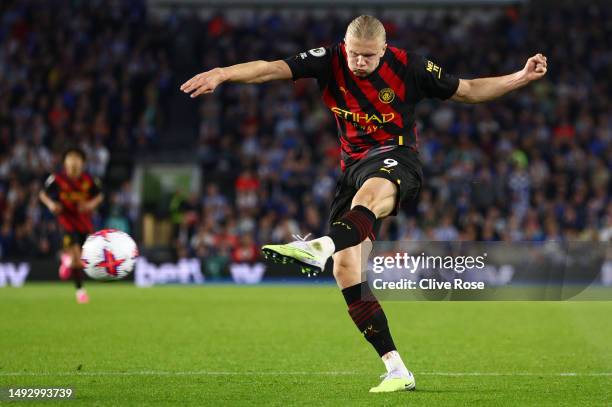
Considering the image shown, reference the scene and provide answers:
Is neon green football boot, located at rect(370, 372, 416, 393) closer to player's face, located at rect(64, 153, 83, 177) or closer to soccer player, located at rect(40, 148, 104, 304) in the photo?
soccer player, located at rect(40, 148, 104, 304)

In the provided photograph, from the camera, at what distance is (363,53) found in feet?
21.1

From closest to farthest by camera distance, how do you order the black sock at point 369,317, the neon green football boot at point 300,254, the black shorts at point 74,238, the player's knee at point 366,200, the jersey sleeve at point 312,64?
the neon green football boot at point 300,254 < the player's knee at point 366,200 < the jersey sleeve at point 312,64 < the black sock at point 369,317 < the black shorts at point 74,238

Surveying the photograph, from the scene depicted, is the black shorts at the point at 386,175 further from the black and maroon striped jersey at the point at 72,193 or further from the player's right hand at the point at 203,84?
the black and maroon striped jersey at the point at 72,193

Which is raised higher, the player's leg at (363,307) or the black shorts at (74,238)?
the player's leg at (363,307)

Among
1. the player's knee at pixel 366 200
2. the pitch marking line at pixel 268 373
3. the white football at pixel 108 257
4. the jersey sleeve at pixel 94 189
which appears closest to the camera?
the player's knee at pixel 366 200

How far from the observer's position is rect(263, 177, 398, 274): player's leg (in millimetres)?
5543

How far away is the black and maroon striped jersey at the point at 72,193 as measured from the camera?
49.1 feet

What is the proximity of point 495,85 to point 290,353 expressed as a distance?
3.38 meters

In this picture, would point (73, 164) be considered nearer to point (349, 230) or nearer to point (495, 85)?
point (495, 85)

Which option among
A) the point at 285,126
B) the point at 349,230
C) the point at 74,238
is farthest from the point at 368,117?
the point at 285,126

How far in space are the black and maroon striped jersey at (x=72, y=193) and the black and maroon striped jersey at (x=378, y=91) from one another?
868 cm

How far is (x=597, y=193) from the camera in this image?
22.0m

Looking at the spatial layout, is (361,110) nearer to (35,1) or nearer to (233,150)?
(233,150)

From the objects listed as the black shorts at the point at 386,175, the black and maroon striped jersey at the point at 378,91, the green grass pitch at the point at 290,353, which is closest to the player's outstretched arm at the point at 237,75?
the black and maroon striped jersey at the point at 378,91
